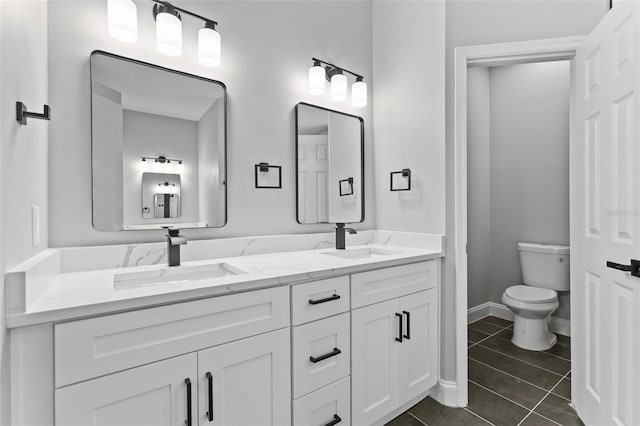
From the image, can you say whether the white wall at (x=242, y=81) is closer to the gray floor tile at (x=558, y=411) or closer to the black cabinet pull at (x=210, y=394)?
the black cabinet pull at (x=210, y=394)

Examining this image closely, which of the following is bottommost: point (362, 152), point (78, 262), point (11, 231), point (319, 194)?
point (78, 262)

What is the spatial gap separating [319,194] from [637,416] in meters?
1.72

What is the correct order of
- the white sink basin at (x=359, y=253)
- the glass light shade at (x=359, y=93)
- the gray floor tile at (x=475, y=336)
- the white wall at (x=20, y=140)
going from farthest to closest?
the gray floor tile at (x=475, y=336) < the glass light shade at (x=359, y=93) < the white sink basin at (x=359, y=253) < the white wall at (x=20, y=140)

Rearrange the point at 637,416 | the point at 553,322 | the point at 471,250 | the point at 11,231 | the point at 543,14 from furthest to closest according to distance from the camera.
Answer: the point at 471,250 < the point at 553,322 < the point at 543,14 < the point at 637,416 < the point at 11,231

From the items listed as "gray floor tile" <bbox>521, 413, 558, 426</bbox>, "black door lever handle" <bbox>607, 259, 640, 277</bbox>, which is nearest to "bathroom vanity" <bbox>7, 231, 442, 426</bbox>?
"gray floor tile" <bbox>521, 413, 558, 426</bbox>

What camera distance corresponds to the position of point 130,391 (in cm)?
89

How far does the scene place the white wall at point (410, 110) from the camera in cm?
189

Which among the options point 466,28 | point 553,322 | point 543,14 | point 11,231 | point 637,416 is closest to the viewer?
point 11,231

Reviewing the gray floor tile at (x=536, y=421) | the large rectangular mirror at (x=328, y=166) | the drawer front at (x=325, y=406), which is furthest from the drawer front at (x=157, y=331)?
the gray floor tile at (x=536, y=421)

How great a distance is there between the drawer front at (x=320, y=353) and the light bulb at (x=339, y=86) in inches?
54.7

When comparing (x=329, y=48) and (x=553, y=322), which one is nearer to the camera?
(x=329, y=48)

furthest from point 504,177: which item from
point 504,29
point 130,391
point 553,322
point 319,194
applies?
point 130,391

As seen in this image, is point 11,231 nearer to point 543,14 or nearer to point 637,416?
point 637,416

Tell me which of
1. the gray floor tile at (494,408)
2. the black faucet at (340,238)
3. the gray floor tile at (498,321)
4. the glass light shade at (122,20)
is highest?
the glass light shade at (122,20)
